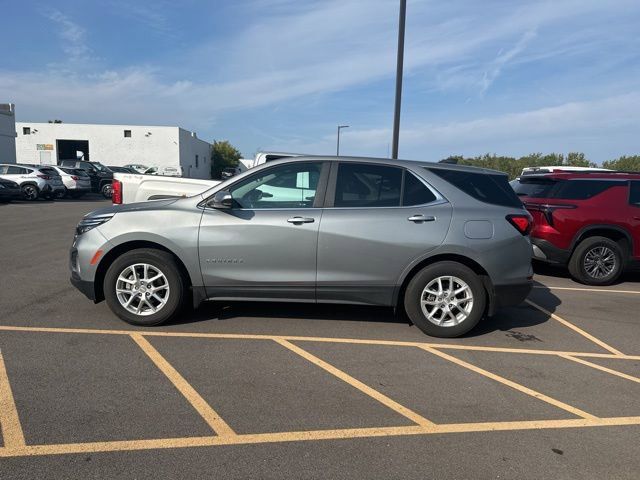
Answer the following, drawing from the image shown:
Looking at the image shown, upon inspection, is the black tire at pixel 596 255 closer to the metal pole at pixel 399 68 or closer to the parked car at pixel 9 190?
the metal pole at pixel 399 68

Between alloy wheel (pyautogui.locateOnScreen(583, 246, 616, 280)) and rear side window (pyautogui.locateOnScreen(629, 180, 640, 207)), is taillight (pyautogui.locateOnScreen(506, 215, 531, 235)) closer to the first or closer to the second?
alloy wheel (pyautogui.locateOnScreen(583, 246, 616, 280))

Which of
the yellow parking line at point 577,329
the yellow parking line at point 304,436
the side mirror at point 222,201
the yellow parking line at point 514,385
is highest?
the side mirror at point 222,201

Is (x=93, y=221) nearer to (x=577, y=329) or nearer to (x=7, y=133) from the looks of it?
(x=577, y=329)

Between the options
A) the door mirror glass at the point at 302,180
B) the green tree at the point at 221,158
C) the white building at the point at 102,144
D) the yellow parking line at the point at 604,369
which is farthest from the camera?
the green tree at the point at 221,158

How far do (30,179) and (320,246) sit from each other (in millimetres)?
21991

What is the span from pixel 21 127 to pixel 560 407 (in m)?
51.8

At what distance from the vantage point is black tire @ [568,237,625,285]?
7.92 m

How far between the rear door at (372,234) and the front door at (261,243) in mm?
→ 133

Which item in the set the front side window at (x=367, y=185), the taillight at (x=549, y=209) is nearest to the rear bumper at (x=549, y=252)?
the taillight at (x=549, y=209)

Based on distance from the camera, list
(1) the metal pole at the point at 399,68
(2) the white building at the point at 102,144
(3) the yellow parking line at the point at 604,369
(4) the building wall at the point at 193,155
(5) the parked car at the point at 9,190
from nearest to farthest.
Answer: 1. (3) the yellow parking line at the point at 604,369
2. (1) the metal pole at the point at 399,68
3. (5) the parked car at the point at 9,190
4. (2) the white building at the point at 102,144
5. (4) the building wall at the point at 193,155

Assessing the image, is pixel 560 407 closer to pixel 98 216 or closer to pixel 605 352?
pixel 605 352

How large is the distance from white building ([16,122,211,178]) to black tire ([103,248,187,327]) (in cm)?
4446

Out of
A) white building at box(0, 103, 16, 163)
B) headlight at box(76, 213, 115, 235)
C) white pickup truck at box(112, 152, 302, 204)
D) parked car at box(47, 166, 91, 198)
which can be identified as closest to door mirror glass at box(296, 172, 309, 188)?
headlight at box(76, 213, 115, 235)

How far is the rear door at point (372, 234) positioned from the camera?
4941 millimetres
